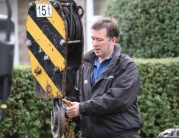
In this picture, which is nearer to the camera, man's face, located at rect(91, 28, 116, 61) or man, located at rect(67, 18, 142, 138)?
man, located at rect(67, 18, 142, 138)

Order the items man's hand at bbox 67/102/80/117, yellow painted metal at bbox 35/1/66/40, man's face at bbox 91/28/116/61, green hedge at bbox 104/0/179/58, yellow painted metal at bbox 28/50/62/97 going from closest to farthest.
Result: yellow painted metal at bbox 35/1/66/40 → yellow painted metal at bbox 28/50/62/97 → man's hand at bbox 67/102/80/117 → man's face at bbox 91/28/116/61 → green hedge at bbox 104/0/179/58

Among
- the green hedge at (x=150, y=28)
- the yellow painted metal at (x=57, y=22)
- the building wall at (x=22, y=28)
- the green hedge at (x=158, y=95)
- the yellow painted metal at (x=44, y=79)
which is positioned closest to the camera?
Answer: the yellow painted metal at (x=57, y=22)

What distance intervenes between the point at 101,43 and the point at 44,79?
2.13ft

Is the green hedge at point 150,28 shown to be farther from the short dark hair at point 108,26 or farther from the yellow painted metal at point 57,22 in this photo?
the yellow painted metal at point 57,22

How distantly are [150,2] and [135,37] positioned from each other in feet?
1.88

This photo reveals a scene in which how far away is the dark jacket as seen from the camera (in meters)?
6.34

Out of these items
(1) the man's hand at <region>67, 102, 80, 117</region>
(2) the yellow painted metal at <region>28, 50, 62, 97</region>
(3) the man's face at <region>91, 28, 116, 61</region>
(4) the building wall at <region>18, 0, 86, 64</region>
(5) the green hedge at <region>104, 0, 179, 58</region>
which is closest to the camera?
(2) the yellow painted metal at <region>28, 50, 62, 97</region>

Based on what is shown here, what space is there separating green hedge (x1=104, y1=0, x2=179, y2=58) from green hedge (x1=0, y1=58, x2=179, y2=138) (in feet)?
2.59

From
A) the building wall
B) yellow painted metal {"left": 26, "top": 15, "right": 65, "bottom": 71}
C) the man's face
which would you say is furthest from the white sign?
the building wall

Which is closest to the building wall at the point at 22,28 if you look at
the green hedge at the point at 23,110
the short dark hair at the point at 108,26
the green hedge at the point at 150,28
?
the green hedge at the point at 150,28

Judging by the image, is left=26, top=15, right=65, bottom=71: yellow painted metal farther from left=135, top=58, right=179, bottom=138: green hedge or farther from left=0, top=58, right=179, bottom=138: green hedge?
left=135, top=58, right=179, bottom=138: green hedge

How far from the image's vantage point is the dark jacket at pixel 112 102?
6.34 m

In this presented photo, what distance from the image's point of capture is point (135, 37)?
10.6 m

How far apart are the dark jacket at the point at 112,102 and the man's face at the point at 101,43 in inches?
3.8
